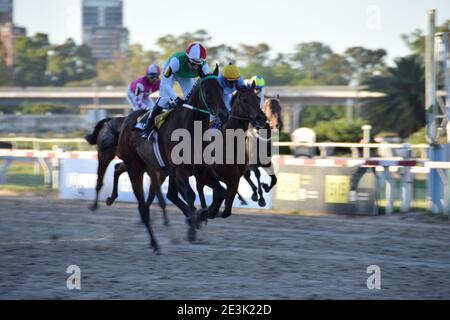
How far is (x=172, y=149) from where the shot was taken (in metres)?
9.02

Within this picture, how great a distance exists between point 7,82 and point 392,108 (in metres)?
75.8

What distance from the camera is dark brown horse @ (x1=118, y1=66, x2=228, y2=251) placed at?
872 centimetres

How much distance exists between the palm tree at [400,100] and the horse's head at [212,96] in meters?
25.7

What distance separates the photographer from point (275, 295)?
6262 mm

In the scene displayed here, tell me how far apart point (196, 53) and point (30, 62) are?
105 metres

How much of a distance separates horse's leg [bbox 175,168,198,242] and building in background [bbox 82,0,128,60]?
511 ft

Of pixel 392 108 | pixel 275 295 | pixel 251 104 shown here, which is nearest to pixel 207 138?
pixel 251 104

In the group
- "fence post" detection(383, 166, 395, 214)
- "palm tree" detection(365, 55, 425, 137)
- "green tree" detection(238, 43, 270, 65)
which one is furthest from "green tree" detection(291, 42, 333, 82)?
"fence post" detection(383, 166, 395, 214)

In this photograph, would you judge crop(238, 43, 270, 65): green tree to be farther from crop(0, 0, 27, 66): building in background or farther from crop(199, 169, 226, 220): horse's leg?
crop(199, 169, 226, 220): horse's leg

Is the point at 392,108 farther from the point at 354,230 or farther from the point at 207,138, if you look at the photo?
the point at 207,138

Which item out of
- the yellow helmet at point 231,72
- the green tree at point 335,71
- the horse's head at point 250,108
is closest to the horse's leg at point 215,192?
the horse's head at point 250,108

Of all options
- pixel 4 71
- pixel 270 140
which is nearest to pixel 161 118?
pixel 270 140

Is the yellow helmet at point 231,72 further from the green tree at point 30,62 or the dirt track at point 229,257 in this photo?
the green tree at point 30,62

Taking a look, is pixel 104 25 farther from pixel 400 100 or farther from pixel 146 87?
pixel 146 87
